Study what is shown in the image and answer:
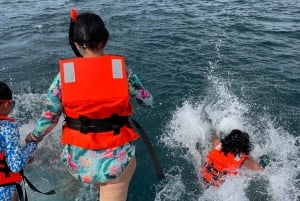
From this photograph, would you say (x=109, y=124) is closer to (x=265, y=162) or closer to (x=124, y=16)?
(x=265, y=162)

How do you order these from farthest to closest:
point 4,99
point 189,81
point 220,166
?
point 189,81
point 220,166
point 4,99

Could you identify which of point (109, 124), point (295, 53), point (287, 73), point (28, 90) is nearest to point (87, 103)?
point (109, 124)

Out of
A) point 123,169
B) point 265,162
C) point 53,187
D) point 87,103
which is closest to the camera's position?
point 87,103

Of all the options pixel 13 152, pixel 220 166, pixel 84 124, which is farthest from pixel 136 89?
pixel 220 166

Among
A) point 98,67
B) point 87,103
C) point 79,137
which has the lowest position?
point 79,137

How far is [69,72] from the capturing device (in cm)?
332

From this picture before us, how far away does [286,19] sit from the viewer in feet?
43.4

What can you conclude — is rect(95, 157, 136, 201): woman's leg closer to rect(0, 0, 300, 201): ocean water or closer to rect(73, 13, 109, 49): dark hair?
rect(73, 13, 109, 49): dark hair

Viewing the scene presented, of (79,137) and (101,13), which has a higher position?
(79,137)

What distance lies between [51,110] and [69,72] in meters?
0.39

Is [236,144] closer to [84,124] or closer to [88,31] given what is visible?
[84,124]

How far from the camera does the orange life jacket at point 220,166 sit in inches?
228

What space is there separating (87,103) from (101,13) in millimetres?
11774

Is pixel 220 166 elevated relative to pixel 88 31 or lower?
lower
